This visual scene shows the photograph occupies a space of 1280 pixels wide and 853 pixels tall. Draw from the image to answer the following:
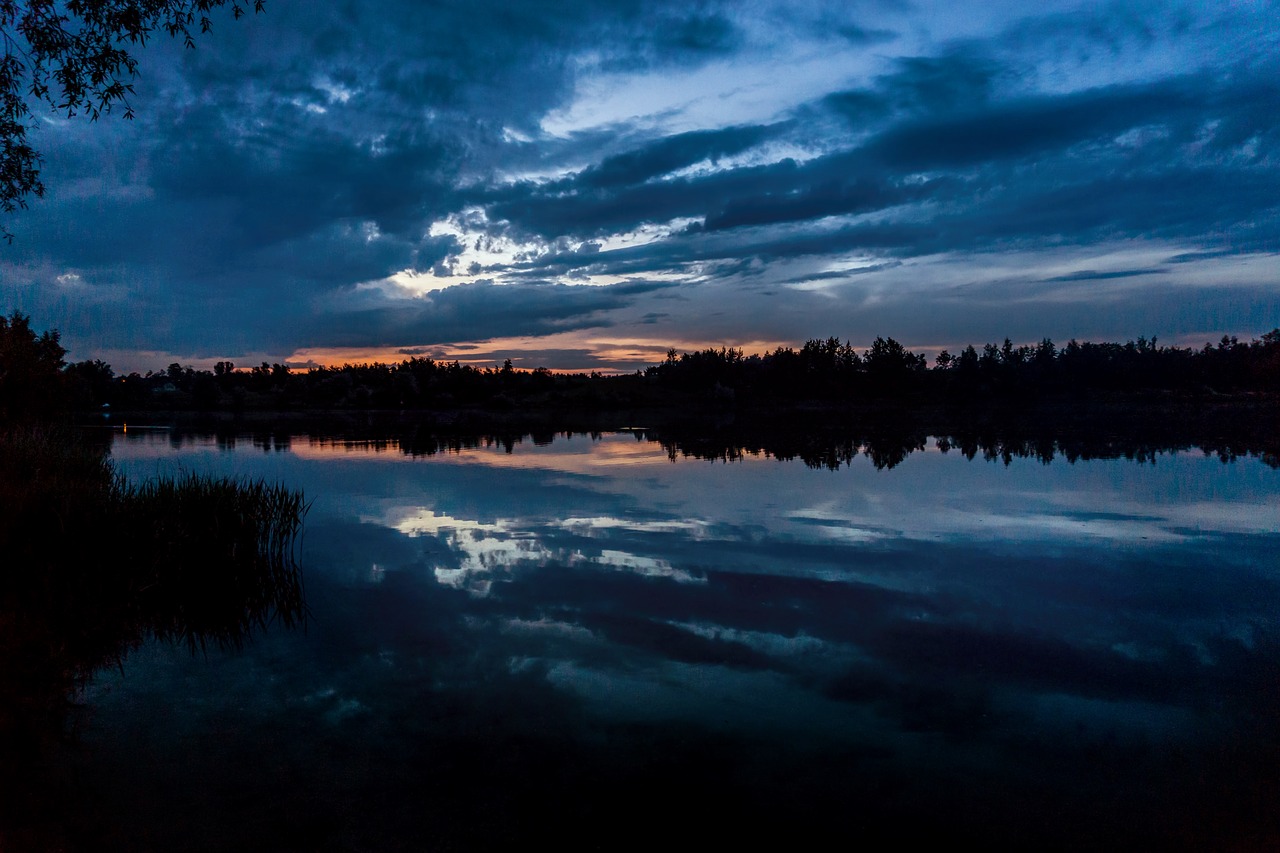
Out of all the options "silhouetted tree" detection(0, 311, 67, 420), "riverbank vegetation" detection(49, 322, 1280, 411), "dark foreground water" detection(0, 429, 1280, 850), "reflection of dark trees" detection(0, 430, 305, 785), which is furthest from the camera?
"riverbank vegetation" detection(49, 322, 1280, 411)

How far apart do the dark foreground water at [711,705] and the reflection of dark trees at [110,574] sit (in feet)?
1.97

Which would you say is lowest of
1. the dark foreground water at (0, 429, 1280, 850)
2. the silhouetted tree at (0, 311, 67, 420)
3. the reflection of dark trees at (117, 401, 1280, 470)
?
the dark foreground water at (0, 429, 1280, 850)

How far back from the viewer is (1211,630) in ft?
37.5

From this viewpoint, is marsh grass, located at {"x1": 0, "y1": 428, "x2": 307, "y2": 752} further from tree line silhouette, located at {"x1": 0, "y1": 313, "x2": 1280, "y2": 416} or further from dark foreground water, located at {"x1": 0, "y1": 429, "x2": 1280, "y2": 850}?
tree line silhouette, located at {"x1": 0, "y1": 313, "x2": 1280, "y2": 416}

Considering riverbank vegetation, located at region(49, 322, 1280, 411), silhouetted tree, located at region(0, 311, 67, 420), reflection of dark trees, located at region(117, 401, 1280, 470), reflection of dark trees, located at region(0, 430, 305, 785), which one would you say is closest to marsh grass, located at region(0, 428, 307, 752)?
reflection of dark trees, located at region(0, 430, 305, 785)

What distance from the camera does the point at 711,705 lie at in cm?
861

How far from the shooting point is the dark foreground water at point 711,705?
648 centimetres

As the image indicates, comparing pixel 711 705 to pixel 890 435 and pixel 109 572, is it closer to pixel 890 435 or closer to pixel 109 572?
pixel 109 572

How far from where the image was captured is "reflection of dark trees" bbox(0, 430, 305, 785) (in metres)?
9.65

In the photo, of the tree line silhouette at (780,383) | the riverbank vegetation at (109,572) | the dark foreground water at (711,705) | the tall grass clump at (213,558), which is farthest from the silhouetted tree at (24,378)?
the tree line silhouette at (780,383)

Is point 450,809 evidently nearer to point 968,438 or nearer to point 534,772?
point 534,772

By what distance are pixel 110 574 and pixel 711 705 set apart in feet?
39.9

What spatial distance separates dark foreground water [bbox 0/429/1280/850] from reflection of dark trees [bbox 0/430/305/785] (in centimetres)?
60

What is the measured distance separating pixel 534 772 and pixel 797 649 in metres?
4.74
